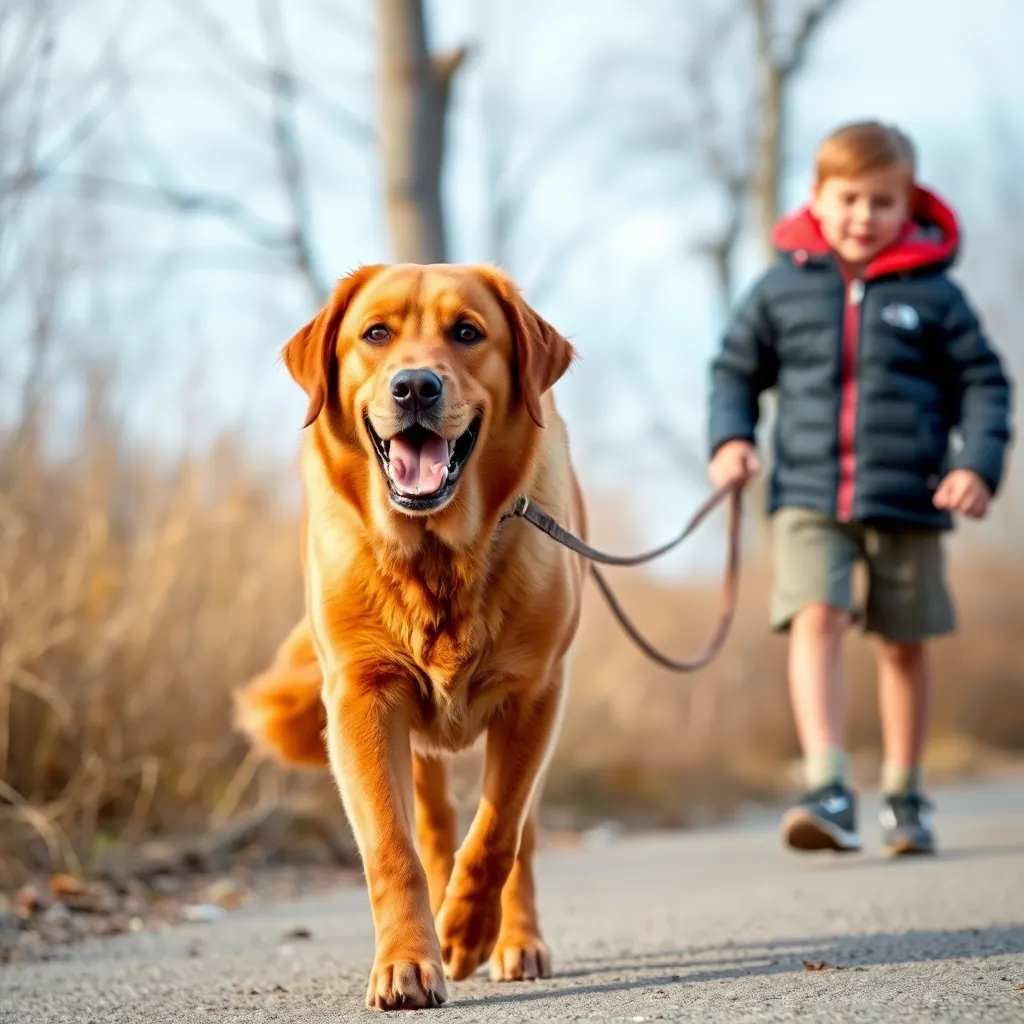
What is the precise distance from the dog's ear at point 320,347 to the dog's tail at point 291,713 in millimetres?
776

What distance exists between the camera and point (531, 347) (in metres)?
2.88

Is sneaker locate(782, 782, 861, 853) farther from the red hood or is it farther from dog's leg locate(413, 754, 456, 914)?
the red hood

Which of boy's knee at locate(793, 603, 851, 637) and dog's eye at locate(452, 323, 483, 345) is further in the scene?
boy's knee at locate(793, 603, 851, 637)

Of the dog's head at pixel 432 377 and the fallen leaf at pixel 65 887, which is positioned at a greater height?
the dog's head at pixel 432 377

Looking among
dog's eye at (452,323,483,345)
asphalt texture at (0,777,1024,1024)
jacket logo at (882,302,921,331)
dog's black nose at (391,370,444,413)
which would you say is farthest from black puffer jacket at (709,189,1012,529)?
dog's black nose at (391,370,444,413)

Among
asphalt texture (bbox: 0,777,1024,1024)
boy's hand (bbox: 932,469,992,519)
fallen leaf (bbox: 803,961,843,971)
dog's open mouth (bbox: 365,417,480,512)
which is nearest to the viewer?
asphalt texture (bbox: 0,777,1024,1024)

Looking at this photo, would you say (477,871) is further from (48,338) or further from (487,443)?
(48,338)

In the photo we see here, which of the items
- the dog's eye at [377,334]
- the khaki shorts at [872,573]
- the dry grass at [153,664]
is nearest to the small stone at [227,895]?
the dry grass at [153,664]

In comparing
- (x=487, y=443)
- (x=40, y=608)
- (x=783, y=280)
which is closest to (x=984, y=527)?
(x=783, y=280)

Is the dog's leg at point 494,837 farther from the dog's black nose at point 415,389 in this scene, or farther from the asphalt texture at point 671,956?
the dog's black nose at point 415,389

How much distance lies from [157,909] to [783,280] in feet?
8.51

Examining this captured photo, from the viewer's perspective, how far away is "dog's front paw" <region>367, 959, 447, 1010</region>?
2.35 m

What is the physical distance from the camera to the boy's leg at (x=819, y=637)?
4367 mm

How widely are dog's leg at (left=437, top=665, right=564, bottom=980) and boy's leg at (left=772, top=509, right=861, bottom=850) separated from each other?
5.84 ft
